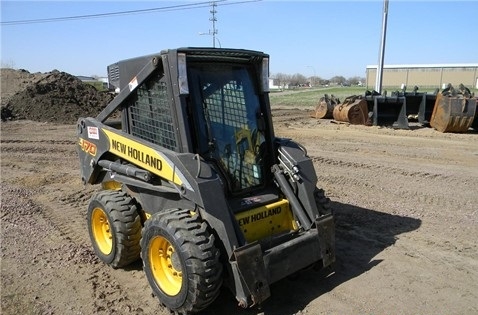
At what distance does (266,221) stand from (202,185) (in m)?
0.93

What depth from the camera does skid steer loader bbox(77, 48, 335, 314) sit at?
3.29 metres

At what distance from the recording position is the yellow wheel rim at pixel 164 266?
139 inches

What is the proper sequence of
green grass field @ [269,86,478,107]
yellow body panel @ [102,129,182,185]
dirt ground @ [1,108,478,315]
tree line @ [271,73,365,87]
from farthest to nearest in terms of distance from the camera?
tree line @ [271,73,365,87] < green grass field @ [269,86,478,107] < dirt ground @ [1,108,478,315] < yellow body panel @ [102,129,182,185]

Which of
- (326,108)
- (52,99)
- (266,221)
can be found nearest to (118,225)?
(266,221)

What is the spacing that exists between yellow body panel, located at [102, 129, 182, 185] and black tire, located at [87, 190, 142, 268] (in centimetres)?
45

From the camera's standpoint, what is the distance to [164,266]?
368 centimetres

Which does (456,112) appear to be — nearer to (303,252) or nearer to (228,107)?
(228,107)

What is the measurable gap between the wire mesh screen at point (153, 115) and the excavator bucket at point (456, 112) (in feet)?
37.0

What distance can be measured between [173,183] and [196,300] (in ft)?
3.16

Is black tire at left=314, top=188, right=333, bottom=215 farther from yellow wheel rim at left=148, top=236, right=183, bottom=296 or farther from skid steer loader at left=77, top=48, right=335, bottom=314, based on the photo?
yellow wheel rim at left=148, top=236, right=183, bottom=296

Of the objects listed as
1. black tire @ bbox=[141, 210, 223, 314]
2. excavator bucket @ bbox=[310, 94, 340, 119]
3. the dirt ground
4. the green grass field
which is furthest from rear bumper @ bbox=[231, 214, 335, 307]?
the green grass field

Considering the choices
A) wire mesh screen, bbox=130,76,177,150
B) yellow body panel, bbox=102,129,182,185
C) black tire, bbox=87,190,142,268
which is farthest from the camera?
black tire, bbox=87,190,142,268

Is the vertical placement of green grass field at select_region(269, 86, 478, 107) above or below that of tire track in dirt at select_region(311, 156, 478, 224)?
below

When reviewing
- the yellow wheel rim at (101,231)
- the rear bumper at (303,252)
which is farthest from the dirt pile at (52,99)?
the rear bumper at (303,252)
